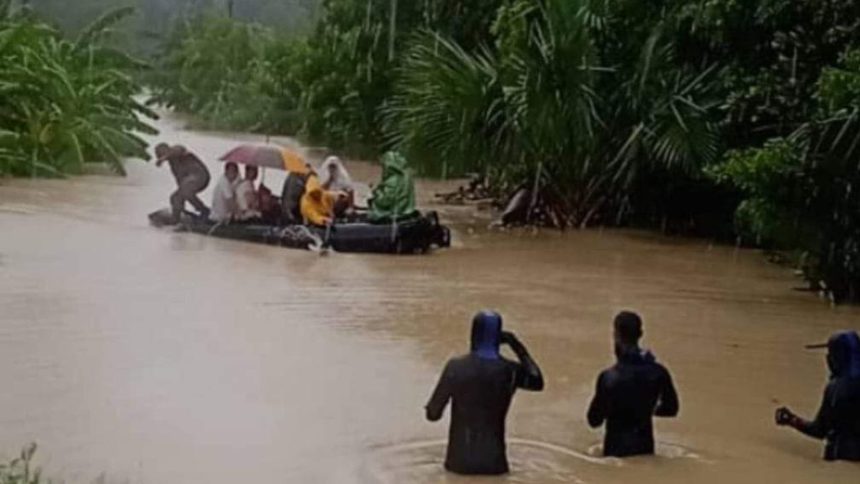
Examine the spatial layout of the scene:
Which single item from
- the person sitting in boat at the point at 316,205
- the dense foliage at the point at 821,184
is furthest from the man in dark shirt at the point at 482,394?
the person sitting in boat at the point at 316,205

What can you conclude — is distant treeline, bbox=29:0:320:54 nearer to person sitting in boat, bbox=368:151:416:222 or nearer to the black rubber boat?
the black rubber boat

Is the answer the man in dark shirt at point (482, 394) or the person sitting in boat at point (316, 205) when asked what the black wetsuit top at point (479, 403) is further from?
the person sitting in boat at point (316, 205)

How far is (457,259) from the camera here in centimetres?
1800

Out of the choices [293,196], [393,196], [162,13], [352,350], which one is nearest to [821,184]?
[393,196]

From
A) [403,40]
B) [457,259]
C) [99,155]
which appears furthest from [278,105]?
[457,259]

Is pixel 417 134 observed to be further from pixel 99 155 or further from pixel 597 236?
pixel 99 155

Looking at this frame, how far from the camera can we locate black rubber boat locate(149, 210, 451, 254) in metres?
17.9

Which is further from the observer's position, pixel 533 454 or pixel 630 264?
pixel 630 264

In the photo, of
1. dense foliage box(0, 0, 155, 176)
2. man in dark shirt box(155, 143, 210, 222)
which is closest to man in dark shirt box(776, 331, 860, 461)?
man in dark shirt box(155, 143, 210, 222)

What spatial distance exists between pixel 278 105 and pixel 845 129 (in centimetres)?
3527

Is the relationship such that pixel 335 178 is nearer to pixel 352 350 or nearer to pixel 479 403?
pixel 352 350

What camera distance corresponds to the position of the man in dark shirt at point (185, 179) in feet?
63.5

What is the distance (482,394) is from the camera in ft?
25.8

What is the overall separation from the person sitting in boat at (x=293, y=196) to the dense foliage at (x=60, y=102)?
7.90 metres
